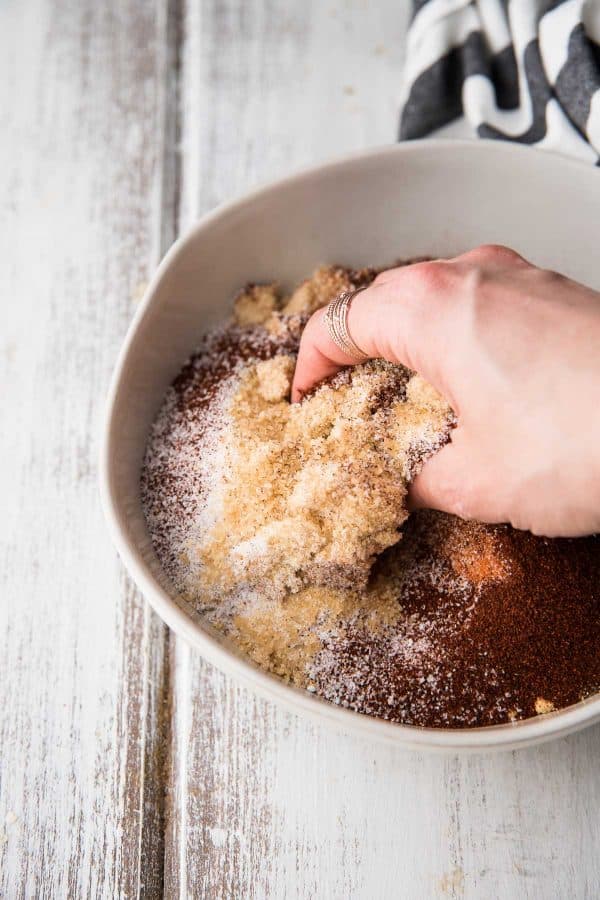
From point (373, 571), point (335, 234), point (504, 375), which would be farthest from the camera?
point (335, 234)

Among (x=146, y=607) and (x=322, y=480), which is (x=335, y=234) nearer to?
(x=322, y=480)

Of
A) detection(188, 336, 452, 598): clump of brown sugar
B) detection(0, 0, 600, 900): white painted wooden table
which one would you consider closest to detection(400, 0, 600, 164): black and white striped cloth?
detection(0, 0, 600, 900): white painted wooden table

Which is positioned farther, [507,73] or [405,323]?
[507,73]

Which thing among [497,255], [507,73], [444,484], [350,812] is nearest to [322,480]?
[444,484]

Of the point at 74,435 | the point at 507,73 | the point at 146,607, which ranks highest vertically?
the point at 507,73

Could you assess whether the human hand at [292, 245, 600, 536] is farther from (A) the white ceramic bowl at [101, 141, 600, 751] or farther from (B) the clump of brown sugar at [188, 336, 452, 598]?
(A) the white ceramic bowl at [101, 141, 600, 751]

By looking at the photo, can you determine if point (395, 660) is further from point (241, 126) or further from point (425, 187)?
point (241, 126)
